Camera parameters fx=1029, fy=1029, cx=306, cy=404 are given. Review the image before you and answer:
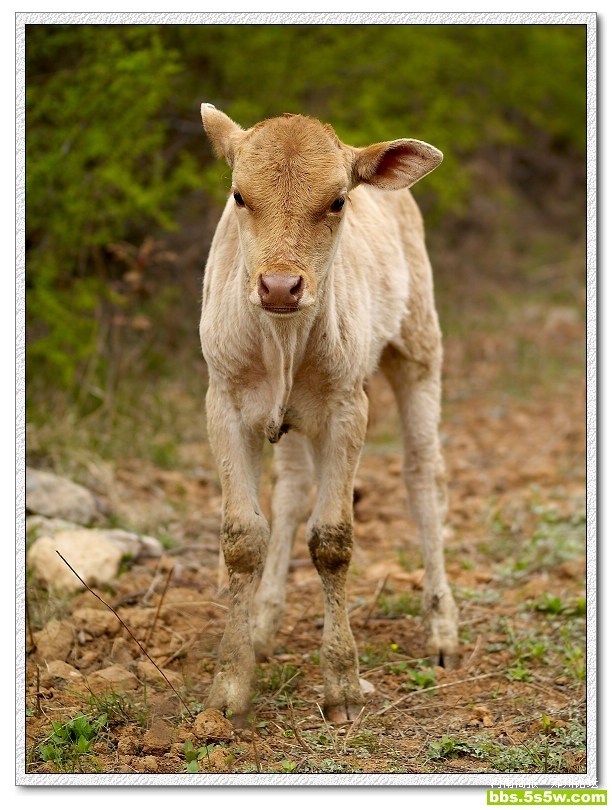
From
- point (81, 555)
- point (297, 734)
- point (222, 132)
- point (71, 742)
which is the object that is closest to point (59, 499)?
point (81, 555)

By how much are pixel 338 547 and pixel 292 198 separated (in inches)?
65.0

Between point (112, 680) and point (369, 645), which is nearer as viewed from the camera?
point (112, 680)

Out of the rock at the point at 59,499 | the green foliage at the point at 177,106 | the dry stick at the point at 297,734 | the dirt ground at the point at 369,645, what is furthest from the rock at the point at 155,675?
the green foliage at the point at 177,106

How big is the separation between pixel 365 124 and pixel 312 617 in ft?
21.4

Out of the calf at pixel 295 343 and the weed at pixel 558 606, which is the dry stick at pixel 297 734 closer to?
the calf at pixel 295 343

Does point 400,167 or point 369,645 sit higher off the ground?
point 400,167

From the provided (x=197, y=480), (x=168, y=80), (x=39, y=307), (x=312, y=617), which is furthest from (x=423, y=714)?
(x=168, y=80)

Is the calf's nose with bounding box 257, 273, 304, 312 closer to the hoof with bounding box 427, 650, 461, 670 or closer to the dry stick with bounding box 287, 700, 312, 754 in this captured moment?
the dry stick with bounding box 287, 700, 312, 754

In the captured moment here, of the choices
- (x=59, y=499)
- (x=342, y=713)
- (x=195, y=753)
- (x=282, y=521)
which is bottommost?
(x=195, y=753)

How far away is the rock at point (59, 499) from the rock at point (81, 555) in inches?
15.0

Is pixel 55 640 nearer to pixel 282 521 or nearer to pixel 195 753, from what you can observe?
pixel 195 753

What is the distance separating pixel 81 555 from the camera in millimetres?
6117

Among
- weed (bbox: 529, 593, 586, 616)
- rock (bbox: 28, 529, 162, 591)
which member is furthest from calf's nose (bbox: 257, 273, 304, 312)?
weed (bbox: 529, 593, 586, 616)

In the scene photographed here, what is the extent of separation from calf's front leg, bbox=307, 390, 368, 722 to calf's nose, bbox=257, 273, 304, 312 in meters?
0.96
